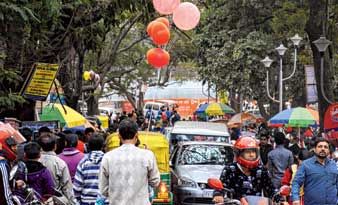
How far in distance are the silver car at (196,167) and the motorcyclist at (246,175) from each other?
5.71m

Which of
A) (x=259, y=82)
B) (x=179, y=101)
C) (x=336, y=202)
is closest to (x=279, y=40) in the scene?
(x=259, y=82)

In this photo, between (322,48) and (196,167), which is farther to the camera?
(322,48)

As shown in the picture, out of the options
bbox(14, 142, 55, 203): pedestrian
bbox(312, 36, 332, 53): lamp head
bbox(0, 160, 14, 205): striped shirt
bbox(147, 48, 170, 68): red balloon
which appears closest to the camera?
bbox(0, 160, 14, 205): striped shirt

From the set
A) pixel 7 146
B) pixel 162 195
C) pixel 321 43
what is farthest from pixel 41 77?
pixel 321 43

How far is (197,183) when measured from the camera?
1412 cm

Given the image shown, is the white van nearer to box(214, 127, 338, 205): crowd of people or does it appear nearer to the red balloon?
the red balloon

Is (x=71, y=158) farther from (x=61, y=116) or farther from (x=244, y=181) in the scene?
(x=61, y=116)

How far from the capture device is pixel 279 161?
41.7 feet

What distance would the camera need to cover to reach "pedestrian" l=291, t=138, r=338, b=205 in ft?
28.8

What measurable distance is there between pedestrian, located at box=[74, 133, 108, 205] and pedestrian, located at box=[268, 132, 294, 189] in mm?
4632

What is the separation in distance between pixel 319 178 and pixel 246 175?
1.14m

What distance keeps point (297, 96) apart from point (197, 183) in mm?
22520

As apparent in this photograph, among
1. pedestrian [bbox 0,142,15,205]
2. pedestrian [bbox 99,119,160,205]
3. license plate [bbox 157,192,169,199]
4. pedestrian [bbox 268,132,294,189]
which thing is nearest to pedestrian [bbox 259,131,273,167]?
pedestrian [bbox 268,132,294,189]

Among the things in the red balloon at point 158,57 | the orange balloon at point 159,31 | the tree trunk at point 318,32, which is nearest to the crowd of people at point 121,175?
the orange balloon at point 159,31
